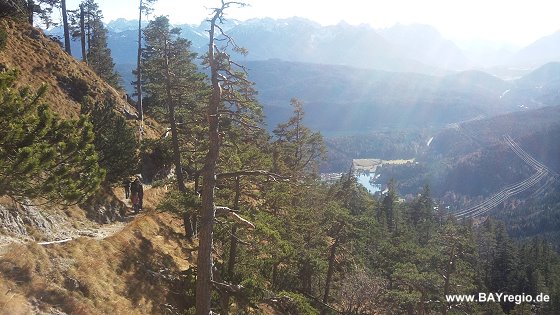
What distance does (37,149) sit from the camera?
34.9 ft

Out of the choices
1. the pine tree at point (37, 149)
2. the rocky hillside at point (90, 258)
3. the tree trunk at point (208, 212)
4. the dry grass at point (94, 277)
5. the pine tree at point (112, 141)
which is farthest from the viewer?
the pine tree at point (112, 141)

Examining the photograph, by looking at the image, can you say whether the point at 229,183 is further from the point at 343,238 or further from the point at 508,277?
the point at 508,277

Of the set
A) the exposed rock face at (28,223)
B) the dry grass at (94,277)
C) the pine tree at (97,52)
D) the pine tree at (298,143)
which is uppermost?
the pine tree at (97,52)

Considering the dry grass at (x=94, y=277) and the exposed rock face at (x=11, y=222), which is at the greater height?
the exposed rock face at (x=11, y=222)

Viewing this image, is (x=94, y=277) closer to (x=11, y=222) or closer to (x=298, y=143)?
(x=11, y=222)

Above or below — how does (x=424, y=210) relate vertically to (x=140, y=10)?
below

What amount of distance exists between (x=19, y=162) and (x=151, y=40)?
13.9m

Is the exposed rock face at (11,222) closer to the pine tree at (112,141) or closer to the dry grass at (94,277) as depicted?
the dry grass at (94,277)

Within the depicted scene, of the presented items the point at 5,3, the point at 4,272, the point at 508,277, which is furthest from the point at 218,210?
the point at 508,277

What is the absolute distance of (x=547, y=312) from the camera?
57.0 meters

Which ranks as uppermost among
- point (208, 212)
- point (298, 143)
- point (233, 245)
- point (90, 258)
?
point (298, 143)

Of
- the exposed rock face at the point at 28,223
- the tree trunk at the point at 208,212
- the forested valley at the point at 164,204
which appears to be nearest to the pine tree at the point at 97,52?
the forested valley at the point at 164,204

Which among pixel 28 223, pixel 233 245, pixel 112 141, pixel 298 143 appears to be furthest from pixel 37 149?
pixel 298 143

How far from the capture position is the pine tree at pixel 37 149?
10.3 metres
